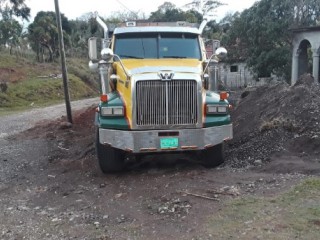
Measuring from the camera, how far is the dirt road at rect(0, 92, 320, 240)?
18.1 feet

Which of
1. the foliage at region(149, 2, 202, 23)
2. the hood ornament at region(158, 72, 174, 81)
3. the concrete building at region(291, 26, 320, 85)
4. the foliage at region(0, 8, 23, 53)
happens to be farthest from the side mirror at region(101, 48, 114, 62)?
the foliage at region(149, 2, 202, 23)

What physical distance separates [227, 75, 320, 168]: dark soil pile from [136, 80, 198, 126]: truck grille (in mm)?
1501

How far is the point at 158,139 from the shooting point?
25.2 feet

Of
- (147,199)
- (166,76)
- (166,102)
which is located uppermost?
(166,76)

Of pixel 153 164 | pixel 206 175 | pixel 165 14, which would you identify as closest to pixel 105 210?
pixel 206 175

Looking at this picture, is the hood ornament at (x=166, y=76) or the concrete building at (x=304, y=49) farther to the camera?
the concrete building at (x=304, y=49)

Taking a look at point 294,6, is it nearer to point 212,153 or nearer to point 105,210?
point 212,153

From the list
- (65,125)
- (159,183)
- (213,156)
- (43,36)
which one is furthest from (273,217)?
(43,36)

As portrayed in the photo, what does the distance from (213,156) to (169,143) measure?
1073mm

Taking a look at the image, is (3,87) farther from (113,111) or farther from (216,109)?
(216,109)

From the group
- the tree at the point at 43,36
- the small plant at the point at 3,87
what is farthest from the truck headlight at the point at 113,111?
the tree at the point at 43,36

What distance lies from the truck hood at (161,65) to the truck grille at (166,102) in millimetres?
312

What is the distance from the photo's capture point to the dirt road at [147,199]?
5.52m

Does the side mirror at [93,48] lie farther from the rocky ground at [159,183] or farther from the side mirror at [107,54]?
the rocky ground at [159,183]
